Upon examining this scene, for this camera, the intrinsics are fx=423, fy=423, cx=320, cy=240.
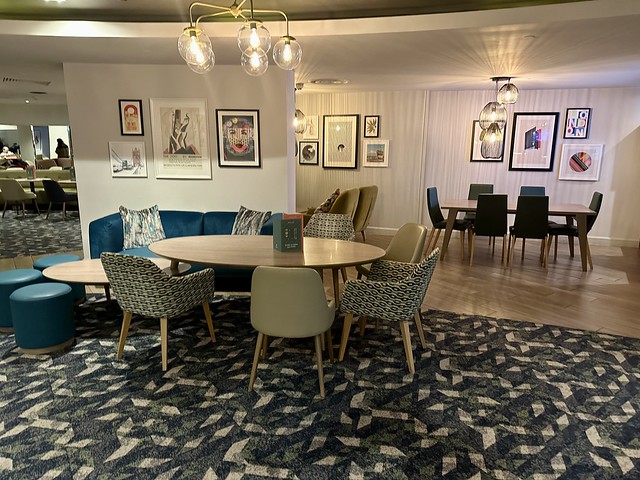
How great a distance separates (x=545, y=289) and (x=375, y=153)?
391 centimetres

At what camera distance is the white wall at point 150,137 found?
15.1 ft

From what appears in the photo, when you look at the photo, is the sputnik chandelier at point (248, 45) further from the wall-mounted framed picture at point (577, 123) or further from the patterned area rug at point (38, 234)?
the wall-mounted framed picture at point (577, 123)

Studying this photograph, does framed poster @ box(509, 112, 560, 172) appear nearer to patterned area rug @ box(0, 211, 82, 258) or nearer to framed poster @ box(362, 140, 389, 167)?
framed poster @ box(362, 140, 389, 167)

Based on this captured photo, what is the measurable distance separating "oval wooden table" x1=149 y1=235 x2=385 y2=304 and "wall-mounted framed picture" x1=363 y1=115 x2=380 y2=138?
4.51 m

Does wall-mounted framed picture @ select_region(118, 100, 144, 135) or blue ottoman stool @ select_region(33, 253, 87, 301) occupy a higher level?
wall-mounted framed picture @ select_region(118, 100, 144, 135)

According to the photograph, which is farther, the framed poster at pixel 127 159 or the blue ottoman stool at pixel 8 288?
the framed poster at pixel 127 159

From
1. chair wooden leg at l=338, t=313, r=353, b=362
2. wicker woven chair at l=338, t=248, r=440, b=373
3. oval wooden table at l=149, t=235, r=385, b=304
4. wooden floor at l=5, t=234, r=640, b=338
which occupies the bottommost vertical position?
wooden floor at l=5, t=234, r=640, b=338

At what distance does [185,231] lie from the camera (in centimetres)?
457

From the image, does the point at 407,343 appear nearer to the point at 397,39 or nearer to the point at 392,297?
the point at 392,297

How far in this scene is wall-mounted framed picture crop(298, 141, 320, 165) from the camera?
310 inches

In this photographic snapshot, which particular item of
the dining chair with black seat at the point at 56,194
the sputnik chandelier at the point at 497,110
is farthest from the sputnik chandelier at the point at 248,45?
the dining chair with black seat at the point at 56,194

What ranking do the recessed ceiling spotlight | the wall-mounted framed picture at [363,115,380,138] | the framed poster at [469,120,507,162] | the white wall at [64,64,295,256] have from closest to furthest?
the white wall at [64,64,295,256]
the recessed ceiling spotlight
the framed poster at [469,120,507,162]
the wall-mounted framed picture at [363,115,380,138]

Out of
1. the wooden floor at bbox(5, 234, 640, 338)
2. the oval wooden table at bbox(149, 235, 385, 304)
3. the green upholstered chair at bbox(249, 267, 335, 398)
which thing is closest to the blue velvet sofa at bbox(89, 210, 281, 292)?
the oval wooden table at bbox(149, 235, 385, 304)

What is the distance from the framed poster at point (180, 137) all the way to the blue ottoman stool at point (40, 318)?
2163 mm
